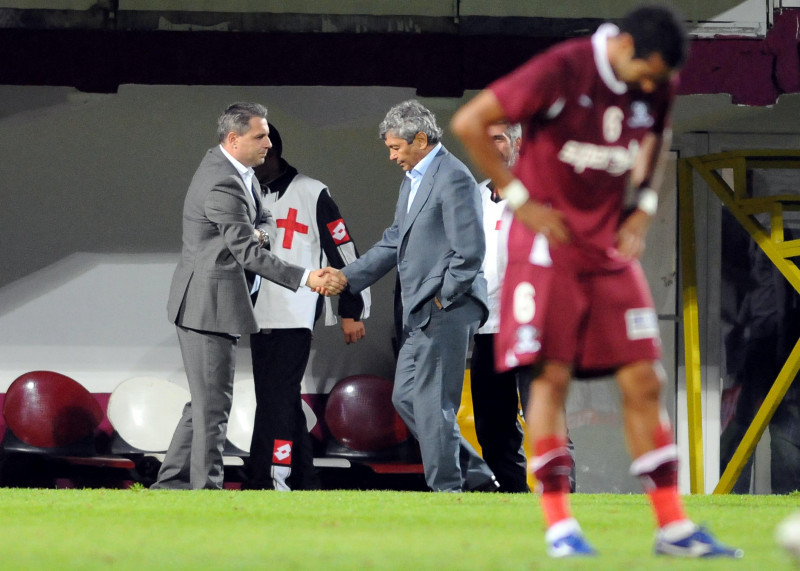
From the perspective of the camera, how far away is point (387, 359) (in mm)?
8719

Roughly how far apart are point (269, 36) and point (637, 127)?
177 inches

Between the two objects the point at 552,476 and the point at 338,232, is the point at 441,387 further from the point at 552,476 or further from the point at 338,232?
the point at 552,476

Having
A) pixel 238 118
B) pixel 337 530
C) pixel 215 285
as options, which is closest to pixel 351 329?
pixel 215 285

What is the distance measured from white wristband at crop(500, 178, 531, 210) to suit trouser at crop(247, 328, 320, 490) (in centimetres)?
376

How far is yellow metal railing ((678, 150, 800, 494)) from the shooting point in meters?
8.15

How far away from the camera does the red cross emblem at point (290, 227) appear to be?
7583 mm

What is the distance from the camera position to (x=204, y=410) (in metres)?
6.36

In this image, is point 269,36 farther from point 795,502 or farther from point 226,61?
point 795,502

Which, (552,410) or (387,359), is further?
(387,359)

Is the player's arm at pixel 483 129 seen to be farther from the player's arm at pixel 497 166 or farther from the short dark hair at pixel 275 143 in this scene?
the short dark hair at pixel 275 143

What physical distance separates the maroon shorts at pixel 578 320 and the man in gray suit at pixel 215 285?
304 centimetres

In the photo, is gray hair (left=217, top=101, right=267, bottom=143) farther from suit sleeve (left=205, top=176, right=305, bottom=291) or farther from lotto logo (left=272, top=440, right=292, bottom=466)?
lotto logo (left=272, top=440, right=292, bottom=466)

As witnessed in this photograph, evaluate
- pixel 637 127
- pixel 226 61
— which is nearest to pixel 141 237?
pixel 226 61

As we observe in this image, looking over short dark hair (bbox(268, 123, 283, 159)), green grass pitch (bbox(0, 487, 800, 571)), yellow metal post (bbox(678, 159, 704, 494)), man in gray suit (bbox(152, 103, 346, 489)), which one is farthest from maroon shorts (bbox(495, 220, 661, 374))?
yellow metal post (bbox(678, 159, 704, 494))
